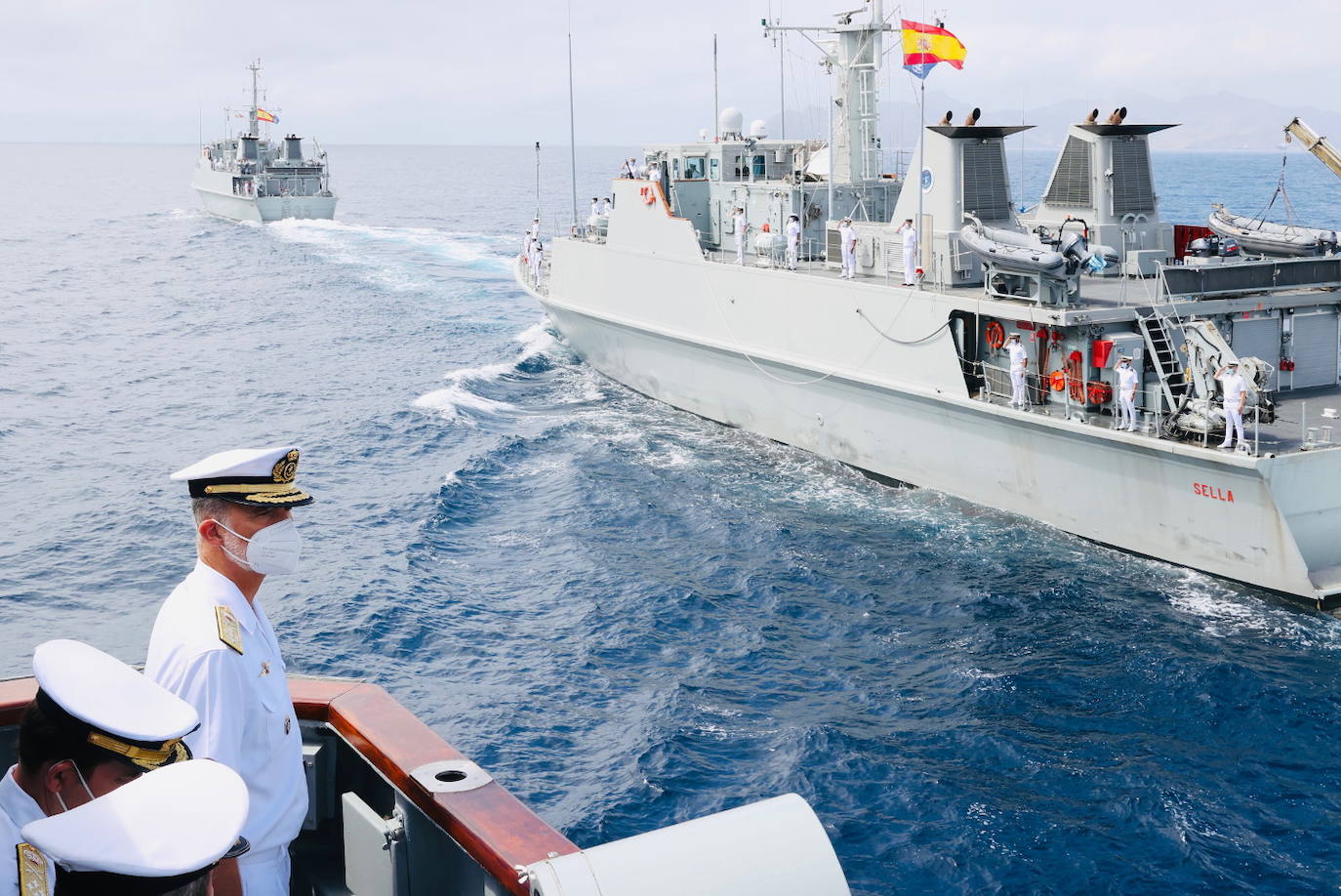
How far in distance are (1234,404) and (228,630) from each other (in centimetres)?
1172

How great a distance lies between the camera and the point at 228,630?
3469 mm

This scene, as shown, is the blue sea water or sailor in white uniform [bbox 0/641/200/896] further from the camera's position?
the blue sea water

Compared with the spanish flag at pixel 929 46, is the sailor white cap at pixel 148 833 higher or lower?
lower

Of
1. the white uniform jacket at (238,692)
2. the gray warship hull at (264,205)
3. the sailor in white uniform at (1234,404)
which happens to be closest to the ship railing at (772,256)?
the sailor in white uniform at (1234,404)

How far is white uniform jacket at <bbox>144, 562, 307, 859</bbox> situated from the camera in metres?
3.37

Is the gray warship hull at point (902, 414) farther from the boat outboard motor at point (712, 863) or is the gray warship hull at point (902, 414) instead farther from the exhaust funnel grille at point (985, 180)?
the boat outboard motor at point (712, 863)

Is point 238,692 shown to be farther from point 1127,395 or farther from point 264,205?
point 264,205

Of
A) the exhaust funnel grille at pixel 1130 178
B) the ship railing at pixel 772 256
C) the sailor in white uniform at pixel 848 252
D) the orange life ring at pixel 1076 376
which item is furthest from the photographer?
the ship railing at pixel 772 256

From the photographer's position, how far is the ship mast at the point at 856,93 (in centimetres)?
2138

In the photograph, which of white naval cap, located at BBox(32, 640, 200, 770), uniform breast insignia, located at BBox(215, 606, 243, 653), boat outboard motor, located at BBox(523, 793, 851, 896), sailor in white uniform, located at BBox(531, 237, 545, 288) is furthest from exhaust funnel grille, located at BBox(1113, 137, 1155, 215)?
white naval cap, located at BBox(32, 640, 200, 770)

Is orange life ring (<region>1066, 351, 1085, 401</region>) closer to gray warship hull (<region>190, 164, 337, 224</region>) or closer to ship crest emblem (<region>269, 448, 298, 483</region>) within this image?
ship crest emblem (<region>269, 448, 298, 483</region>)

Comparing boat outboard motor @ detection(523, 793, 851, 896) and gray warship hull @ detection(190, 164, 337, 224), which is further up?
gray warship hull @ detection(190, 164, 337, 224)

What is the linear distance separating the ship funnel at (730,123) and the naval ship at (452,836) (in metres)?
20.8

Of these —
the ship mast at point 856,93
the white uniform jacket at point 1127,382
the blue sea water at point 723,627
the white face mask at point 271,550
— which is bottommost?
the blue sea water at point 723,627
